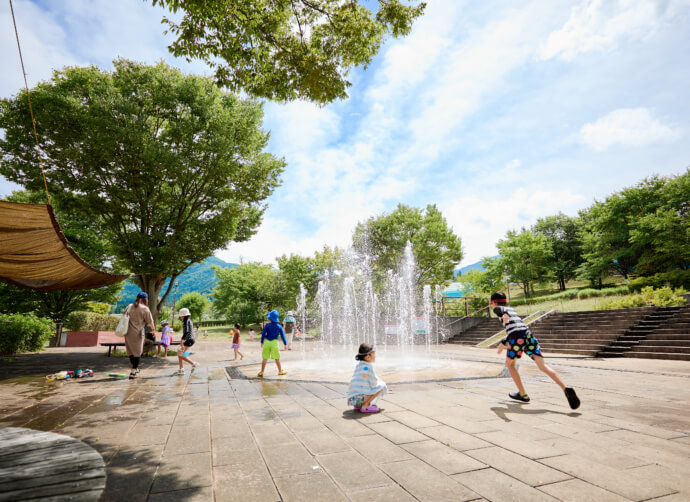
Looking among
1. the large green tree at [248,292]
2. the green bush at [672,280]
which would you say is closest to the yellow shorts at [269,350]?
the green bush at [672,280]

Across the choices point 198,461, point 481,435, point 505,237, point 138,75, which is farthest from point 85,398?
point 505,237

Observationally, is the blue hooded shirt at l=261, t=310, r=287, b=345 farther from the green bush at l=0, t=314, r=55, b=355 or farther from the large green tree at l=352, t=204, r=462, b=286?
the large green tree at l=352, t=204, r=462, b=286

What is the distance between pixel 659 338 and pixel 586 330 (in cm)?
291

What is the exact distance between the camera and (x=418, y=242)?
32562 mm

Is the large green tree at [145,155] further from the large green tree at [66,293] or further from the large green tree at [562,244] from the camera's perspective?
the large green tree at [562,244]

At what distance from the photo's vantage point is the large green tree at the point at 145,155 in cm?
1204

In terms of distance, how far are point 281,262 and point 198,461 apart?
35.2 meters

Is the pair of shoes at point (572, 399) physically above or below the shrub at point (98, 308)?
below

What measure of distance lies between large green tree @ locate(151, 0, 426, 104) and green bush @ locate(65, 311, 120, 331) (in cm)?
2563

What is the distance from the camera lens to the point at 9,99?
41.0 ft

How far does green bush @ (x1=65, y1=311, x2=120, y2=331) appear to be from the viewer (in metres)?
24.5

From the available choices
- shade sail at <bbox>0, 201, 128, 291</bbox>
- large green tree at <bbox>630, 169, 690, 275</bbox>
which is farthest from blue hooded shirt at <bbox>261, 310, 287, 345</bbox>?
large green tree at <bbox>630, 169, 690, 275</bbox>

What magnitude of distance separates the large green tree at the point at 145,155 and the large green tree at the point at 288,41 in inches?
261

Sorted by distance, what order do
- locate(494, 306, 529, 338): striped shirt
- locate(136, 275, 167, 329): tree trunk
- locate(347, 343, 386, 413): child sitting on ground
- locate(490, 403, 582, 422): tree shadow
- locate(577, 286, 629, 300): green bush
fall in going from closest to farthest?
locate(490, 403, 582, 422): tree shadow < locate(347, 343, 386, 413): child sitting on ground < locate(494, 306, 529, 338): striped shirt < locate(136, 275, 167, 329): tree trunk < locate(577, 286, 629, 300): green bush
